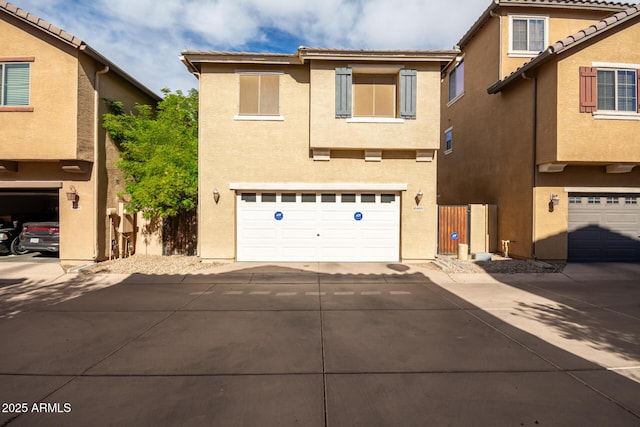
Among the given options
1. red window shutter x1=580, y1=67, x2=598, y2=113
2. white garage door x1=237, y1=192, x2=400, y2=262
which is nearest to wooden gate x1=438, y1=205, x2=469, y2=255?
white garage door x1=237, y1=192, x2=400, y2=262

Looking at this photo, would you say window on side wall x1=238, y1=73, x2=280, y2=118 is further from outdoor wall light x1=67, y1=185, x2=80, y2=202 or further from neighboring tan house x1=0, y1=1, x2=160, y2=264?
outdoor wall light x1=67, y1=185, x2=80, y2=202

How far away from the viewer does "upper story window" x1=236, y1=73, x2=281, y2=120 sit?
416 inches

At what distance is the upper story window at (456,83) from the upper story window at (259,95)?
10.4 metres

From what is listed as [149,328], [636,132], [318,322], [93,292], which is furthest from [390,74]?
[93,292]

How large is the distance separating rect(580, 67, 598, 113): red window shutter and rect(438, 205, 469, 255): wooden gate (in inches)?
182

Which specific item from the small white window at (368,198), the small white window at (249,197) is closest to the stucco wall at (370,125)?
the small white window at (368,198)

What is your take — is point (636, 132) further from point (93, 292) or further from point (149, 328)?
point (93, 292)

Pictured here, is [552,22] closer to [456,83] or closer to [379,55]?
[456,83]

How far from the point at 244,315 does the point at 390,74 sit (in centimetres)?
883

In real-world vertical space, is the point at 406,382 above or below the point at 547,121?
below

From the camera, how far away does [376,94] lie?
1070cm

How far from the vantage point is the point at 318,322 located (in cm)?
570

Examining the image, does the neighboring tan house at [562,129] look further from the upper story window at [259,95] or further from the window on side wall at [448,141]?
the upper story window at [259,95]

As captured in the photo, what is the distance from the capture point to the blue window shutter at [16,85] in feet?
32.3
